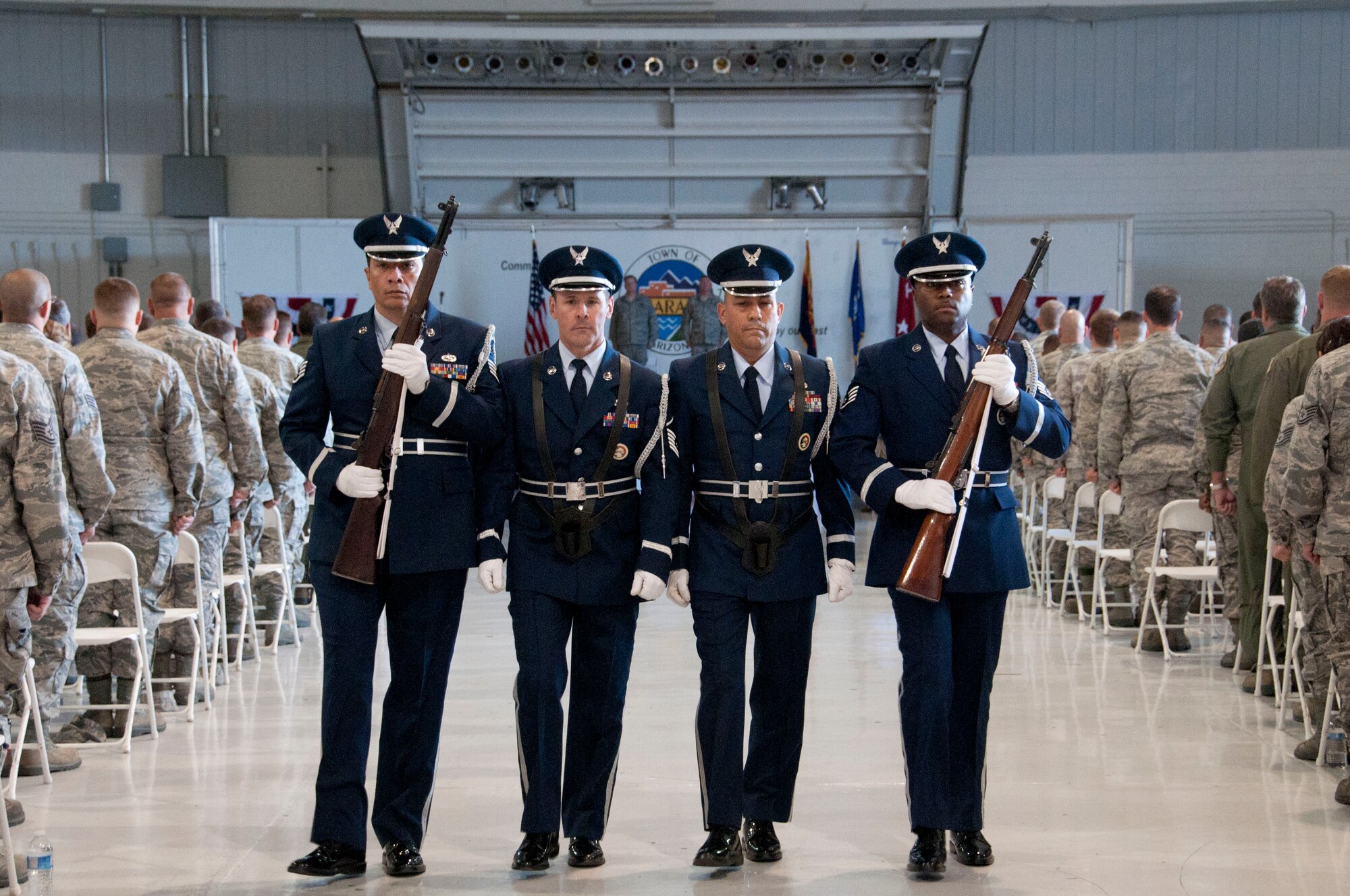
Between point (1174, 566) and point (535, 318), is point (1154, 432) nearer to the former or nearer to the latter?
point (1174, 566)

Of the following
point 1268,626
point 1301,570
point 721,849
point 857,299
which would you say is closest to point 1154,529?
point 1268,626

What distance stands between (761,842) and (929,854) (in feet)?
1.57

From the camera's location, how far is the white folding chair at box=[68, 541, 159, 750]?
5.40 m

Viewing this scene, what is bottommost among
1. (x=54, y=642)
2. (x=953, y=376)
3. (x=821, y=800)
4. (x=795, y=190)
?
(x=821, y=800)

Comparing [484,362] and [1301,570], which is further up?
[484,362]

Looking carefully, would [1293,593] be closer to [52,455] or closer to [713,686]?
[713,686]

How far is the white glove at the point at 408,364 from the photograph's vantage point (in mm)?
3680

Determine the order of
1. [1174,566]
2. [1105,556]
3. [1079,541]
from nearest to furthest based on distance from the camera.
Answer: [1174,566], [1105,556], [1079,541]

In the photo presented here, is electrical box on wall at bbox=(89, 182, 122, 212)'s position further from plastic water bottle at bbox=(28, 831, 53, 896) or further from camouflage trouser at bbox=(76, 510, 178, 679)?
plastic water bottle at bbox=(28, 831, 53, 896)

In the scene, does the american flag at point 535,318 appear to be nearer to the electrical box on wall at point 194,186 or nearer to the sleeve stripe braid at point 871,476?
the electrical box on wall at point 194,186

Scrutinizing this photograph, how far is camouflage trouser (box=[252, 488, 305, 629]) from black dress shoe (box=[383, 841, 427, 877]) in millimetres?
→ 4175

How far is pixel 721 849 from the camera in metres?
3.85

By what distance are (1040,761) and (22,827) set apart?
3.44 meters

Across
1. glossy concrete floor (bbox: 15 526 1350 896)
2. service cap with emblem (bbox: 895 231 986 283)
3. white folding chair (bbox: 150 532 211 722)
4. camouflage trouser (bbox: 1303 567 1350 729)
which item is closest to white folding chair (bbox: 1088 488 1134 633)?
glossy concrete floor (bbox: 15 526 1350 896)
